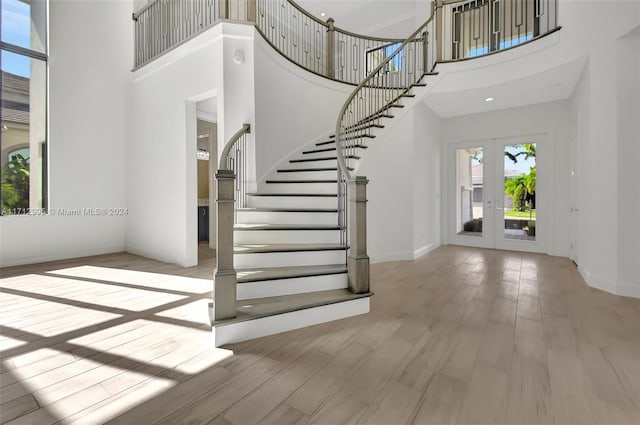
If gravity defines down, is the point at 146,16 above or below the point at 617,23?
above

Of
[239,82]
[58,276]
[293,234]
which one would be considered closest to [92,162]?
[58,276]

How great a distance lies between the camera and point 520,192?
6062 millimetres

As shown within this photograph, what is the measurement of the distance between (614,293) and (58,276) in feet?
23.1

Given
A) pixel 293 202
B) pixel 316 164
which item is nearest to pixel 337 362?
pixel 293 202

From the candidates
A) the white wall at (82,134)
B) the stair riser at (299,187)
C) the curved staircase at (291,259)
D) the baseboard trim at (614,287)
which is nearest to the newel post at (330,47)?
the curved staircase at (291,259)

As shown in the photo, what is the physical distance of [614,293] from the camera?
137 inches

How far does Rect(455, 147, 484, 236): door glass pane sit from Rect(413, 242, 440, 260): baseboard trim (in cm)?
82

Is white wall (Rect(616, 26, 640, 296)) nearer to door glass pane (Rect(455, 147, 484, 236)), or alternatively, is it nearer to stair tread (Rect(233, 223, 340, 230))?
door glass pane (Rect(455, 147, 484, 236))

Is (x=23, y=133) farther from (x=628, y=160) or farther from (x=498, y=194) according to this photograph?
(x=498, y=194)

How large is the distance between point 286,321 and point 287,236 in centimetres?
116

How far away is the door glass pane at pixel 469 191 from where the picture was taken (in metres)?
6.55

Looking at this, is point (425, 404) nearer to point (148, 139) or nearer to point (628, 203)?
point (628, 203)

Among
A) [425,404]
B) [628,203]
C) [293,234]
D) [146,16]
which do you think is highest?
[146,16]

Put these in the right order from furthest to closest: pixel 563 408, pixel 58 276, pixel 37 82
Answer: pixel 37 82 → pixel 58 276 → pixel 563 408
